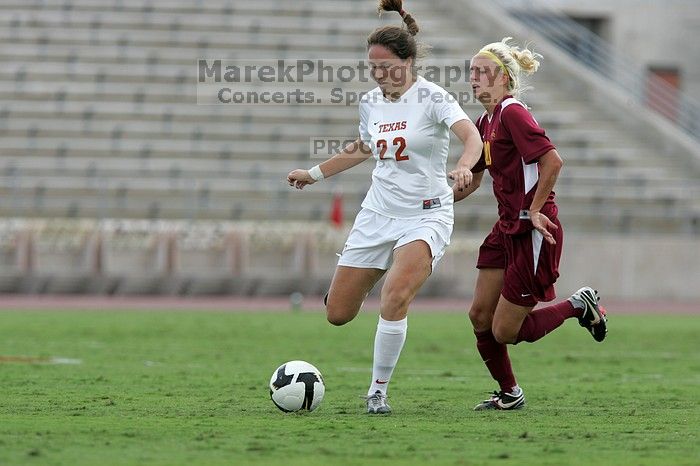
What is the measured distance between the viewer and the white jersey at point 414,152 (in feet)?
24.0

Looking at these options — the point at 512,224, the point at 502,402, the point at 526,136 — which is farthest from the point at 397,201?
the point at 502,402

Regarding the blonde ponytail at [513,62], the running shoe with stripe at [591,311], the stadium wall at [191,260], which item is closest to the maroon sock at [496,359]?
the running shoe with stripe at [591,311]

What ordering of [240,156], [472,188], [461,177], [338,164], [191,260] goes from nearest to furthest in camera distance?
[461,177], [472,188], [338,164], [191,260], [240,156]

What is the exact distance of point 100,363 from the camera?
10.6 m

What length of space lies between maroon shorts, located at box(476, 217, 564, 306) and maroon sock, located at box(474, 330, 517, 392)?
375mm

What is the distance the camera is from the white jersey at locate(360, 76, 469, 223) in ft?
24.0

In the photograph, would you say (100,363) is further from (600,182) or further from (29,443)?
(600,182)

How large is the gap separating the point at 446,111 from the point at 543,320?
53.2 inches

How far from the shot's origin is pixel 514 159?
7.45m

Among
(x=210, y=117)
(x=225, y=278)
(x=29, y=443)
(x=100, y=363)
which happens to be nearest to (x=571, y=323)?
(x=225, y=278)

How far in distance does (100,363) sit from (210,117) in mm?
15439

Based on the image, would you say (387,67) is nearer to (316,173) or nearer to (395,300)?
(316,173)

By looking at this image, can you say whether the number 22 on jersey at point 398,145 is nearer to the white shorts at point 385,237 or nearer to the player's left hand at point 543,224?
the white shorts at point 385,237

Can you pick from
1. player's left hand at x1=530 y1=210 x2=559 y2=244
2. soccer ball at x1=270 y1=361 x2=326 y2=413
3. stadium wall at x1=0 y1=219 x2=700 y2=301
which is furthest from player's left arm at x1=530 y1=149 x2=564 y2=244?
stadium wall at x1=0 y1=219 x2=700 y2=301
